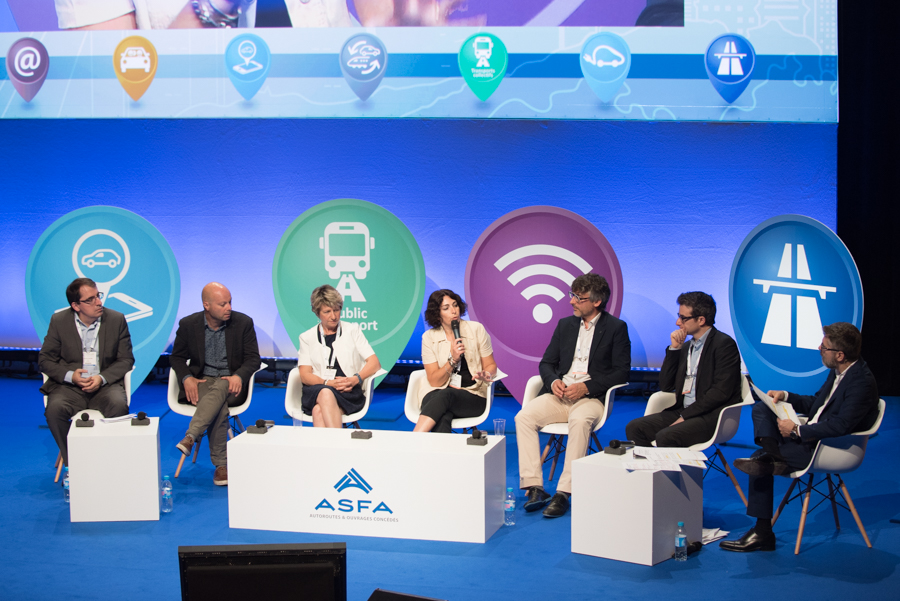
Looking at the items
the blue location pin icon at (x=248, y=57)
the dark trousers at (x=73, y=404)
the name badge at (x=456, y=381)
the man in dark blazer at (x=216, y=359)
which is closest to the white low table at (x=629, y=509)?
the name badge at (x=456, y=381)

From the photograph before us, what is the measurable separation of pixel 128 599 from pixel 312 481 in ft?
3.21

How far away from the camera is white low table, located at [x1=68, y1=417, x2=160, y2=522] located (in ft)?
12.8

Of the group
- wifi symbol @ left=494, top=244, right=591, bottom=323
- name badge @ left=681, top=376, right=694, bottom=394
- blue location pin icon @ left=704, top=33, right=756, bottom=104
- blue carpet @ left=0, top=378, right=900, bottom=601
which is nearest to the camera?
blue carpet @ left=0, top=378, right=900, bottom=601

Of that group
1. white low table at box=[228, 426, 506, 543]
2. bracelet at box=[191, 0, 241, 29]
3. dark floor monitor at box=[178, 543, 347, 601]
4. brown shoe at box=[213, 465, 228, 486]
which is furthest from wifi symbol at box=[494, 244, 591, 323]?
dark floor monitor at box=[178, 543, 347, 601]

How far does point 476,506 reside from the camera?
3629mm

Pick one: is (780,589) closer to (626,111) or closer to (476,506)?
(476,506)

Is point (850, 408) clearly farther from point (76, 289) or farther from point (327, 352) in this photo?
point (76, 289)

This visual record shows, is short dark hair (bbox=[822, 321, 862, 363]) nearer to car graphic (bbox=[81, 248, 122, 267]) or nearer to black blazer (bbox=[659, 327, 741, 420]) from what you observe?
black blazer (bbox=[659, 327, 741, 420])

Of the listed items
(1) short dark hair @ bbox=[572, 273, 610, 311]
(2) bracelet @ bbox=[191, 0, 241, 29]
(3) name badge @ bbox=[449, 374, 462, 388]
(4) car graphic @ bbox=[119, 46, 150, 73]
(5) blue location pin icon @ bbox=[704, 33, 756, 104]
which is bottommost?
(3) name badge @ bbox=[449, 374, 462, 388]

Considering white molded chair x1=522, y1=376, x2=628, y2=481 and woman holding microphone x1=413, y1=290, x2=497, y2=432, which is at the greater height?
woman holding microphone x1=413, y1=290, x2=497, y2=432

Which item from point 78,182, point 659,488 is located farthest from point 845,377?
point 78,182

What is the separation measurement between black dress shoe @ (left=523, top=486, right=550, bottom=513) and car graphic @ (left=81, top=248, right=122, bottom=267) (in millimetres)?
3682

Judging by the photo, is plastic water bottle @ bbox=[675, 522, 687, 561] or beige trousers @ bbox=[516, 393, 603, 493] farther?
beige trousers @ bbox=[516, 393, 603, 493]

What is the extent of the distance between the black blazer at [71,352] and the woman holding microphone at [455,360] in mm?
1864
